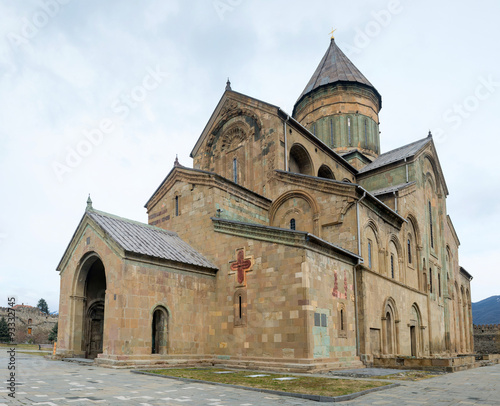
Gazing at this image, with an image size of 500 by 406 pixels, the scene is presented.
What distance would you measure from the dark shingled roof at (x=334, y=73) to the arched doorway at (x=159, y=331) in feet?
84.5

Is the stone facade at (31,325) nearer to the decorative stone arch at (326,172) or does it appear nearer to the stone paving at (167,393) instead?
the decorative stone arch at (326,172)

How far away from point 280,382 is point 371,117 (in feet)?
96.6

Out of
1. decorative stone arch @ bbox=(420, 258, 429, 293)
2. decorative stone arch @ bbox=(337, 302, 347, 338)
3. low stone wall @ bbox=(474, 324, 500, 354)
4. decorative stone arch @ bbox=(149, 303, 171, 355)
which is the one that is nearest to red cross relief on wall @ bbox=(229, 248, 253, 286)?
decorative stone arch @ bbox=(149, 303, 171, 355)

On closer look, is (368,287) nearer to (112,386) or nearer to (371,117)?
(112,386)

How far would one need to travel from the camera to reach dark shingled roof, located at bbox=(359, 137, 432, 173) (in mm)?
28703

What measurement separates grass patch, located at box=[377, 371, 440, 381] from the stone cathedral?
4.58 feet

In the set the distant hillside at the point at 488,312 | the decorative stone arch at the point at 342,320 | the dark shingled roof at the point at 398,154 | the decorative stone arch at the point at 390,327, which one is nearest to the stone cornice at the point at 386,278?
the decorative stone arch at the point at 390,327

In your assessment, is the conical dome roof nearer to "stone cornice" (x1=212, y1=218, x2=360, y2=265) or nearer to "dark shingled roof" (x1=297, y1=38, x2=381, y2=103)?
"dark shingled roof" (x1=297, y1=38, x2=381, y2=103)

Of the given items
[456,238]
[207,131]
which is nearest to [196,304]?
[207,131]

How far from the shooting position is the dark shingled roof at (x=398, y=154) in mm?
28703

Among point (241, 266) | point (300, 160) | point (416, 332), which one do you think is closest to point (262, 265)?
point (241, 266)

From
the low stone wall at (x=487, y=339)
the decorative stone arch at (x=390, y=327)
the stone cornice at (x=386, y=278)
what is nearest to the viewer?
the stone cornice at (x=386, y=278)

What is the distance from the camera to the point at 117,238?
672 inches

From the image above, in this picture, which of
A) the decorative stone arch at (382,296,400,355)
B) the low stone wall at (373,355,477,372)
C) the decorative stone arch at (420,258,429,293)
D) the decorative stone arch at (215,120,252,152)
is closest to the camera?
the low stone wall at (373,355,477,372)
